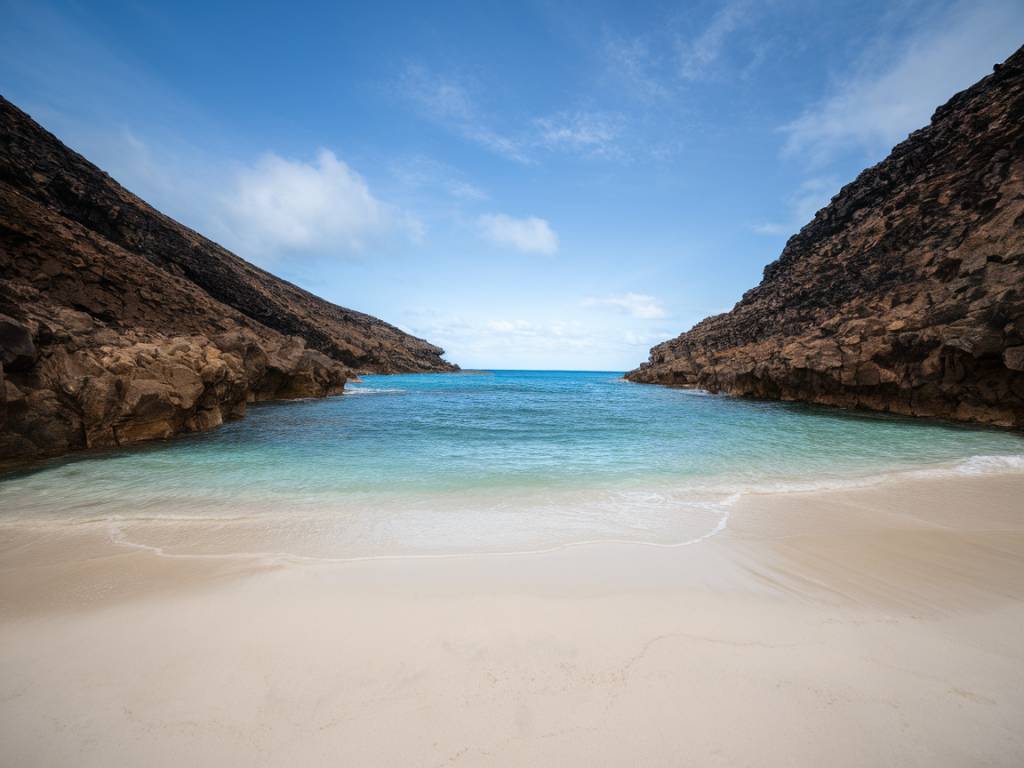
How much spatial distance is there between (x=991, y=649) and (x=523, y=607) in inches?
135

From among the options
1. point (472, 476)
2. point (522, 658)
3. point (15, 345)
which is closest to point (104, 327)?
point (15, 345)

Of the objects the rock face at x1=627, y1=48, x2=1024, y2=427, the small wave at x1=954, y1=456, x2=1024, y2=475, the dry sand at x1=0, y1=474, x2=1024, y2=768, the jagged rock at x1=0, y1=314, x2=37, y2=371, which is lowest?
the dry sand at x1=0, y1=474, x2=1024, y2=768

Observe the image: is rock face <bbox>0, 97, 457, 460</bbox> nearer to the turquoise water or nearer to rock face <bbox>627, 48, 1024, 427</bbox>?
the turquoise water

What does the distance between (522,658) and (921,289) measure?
29.7 metres

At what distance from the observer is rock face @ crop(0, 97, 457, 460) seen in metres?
9.37

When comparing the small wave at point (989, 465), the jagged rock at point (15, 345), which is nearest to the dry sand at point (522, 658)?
the small wave at point (989, 465)

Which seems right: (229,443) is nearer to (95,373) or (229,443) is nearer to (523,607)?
(95,373)

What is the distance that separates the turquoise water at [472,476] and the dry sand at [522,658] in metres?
1.01

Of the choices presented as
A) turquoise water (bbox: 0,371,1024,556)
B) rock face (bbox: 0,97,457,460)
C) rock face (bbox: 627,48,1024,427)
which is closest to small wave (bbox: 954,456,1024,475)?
turquoise water (bbox: 0,371,1024,556)

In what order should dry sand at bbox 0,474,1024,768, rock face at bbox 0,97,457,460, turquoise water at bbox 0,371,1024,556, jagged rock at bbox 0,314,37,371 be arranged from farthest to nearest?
rock face at bbox 0,97,457,460 → jagged rock at bbox 0,314,37,371 → turquoise water at bbox 0,371,1024,556 → dry sand at bbox 0,474,1024,768

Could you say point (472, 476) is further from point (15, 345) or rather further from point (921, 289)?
point (921, 289)

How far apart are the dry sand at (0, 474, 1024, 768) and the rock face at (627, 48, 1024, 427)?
16.6 metres

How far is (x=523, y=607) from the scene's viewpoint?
11.2 feet

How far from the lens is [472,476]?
7.93 meters
